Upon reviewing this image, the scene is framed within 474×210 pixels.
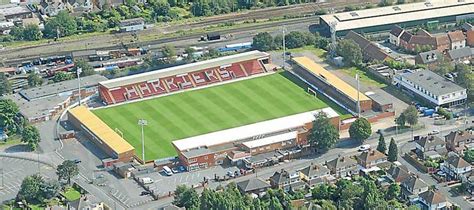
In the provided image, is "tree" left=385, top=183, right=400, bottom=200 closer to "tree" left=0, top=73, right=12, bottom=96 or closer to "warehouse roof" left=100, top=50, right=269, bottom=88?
"warehouse roof" left=100, top=50, right=269, bottom=88

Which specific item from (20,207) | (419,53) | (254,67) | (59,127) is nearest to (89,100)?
(59,127)

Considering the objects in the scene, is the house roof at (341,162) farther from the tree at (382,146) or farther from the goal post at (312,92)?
the goal post at (312,92)

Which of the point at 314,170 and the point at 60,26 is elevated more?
the point at 60,26

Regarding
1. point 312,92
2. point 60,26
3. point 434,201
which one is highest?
point 60,26

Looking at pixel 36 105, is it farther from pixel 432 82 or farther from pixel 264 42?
pixel 432 82

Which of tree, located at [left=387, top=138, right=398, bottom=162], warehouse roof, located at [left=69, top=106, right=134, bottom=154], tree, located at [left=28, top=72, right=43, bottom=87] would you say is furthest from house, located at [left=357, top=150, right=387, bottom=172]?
tree, located at [left=28, top=72, right=43, bottom=87]

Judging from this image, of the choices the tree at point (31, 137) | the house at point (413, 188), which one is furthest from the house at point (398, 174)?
the tree at point (31, 137)

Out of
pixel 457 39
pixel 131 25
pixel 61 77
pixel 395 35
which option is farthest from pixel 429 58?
pixel 61 77
